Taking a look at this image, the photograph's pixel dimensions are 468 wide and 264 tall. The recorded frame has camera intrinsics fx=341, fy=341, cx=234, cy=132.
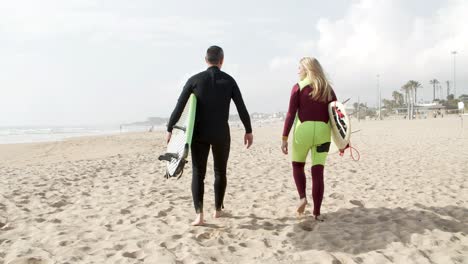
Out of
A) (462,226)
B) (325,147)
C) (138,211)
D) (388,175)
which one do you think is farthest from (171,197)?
(388,175)

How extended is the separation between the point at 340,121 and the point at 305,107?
0.37 metres

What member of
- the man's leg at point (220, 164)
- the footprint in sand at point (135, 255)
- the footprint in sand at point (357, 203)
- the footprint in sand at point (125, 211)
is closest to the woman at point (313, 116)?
the man's leg at point (220, 164)

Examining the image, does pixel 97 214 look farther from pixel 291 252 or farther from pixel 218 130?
pixel 291 252

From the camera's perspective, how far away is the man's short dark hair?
3.52 metres

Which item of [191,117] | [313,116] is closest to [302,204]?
[313,116]

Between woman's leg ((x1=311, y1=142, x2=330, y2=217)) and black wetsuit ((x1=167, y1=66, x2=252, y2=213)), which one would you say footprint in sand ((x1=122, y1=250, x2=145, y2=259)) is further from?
woman's leg ((x1=311, y1=142, x2=330, y2=217))

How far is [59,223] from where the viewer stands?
12.1 ft

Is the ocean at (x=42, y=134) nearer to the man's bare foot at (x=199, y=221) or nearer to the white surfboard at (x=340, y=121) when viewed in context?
the man's bare foot at (x=199, y=221)

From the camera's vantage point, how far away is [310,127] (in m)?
3.43

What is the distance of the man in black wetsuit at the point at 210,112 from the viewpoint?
339 cm

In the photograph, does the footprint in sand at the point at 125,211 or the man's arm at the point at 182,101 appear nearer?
the man's arm at the point at 182,101

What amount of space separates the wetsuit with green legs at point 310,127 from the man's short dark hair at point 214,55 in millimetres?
840

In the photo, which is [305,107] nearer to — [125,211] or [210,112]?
[210,112]

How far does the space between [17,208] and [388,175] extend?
6019mm
